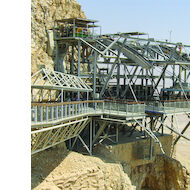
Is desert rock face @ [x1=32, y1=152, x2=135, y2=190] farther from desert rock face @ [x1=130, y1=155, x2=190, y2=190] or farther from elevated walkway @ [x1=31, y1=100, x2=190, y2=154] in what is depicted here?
desert rock face @ [x1=130, y1=155, x2=190, y2=190]

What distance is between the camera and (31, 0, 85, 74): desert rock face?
37.7 meters

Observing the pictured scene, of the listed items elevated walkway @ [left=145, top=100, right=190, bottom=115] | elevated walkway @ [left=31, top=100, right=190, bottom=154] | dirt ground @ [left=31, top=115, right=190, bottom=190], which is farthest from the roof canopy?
elevated walkway @ [left=145, top=100, right=190, bottom=115]

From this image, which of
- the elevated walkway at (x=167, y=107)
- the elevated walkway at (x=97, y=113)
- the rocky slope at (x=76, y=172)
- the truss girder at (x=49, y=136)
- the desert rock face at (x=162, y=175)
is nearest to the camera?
the truss girder at (x=49, y=136)

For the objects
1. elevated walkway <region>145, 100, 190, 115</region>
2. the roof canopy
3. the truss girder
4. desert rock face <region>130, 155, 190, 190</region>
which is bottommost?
desert rock face <region>130, 155, 190, 190</region>

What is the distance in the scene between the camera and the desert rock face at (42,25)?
37688 mm

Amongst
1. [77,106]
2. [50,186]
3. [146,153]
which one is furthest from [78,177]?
[146,153]

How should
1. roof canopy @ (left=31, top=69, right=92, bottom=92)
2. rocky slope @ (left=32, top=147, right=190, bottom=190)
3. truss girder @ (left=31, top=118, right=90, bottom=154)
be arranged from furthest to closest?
roof canopy @ (left=31, top=69, right=92, bottom=92) → rocky slope @ (left=32, top=147, right=190, bottom=190) → truss girder @ (left=31, top=118, right=90, bottom=154)

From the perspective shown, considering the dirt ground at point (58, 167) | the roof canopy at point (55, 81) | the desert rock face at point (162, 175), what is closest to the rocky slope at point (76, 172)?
the dirt ground at point (58, 167)

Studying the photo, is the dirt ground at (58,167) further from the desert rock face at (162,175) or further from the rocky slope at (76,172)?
the desert rock face at (162,175)

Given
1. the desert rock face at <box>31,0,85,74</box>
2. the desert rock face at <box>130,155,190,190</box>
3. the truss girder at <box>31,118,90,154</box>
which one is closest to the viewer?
the truss girder at <box>31,118,90,154</box>

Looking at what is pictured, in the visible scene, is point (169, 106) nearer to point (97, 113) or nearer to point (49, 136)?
point (97, 113)

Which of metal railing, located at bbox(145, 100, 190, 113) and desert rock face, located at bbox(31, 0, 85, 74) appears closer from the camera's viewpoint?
metal railing, located at bbox(145, 100, 190, 113)

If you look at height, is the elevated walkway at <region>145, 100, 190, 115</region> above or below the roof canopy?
below

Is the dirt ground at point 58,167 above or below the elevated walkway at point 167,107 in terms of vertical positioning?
below
